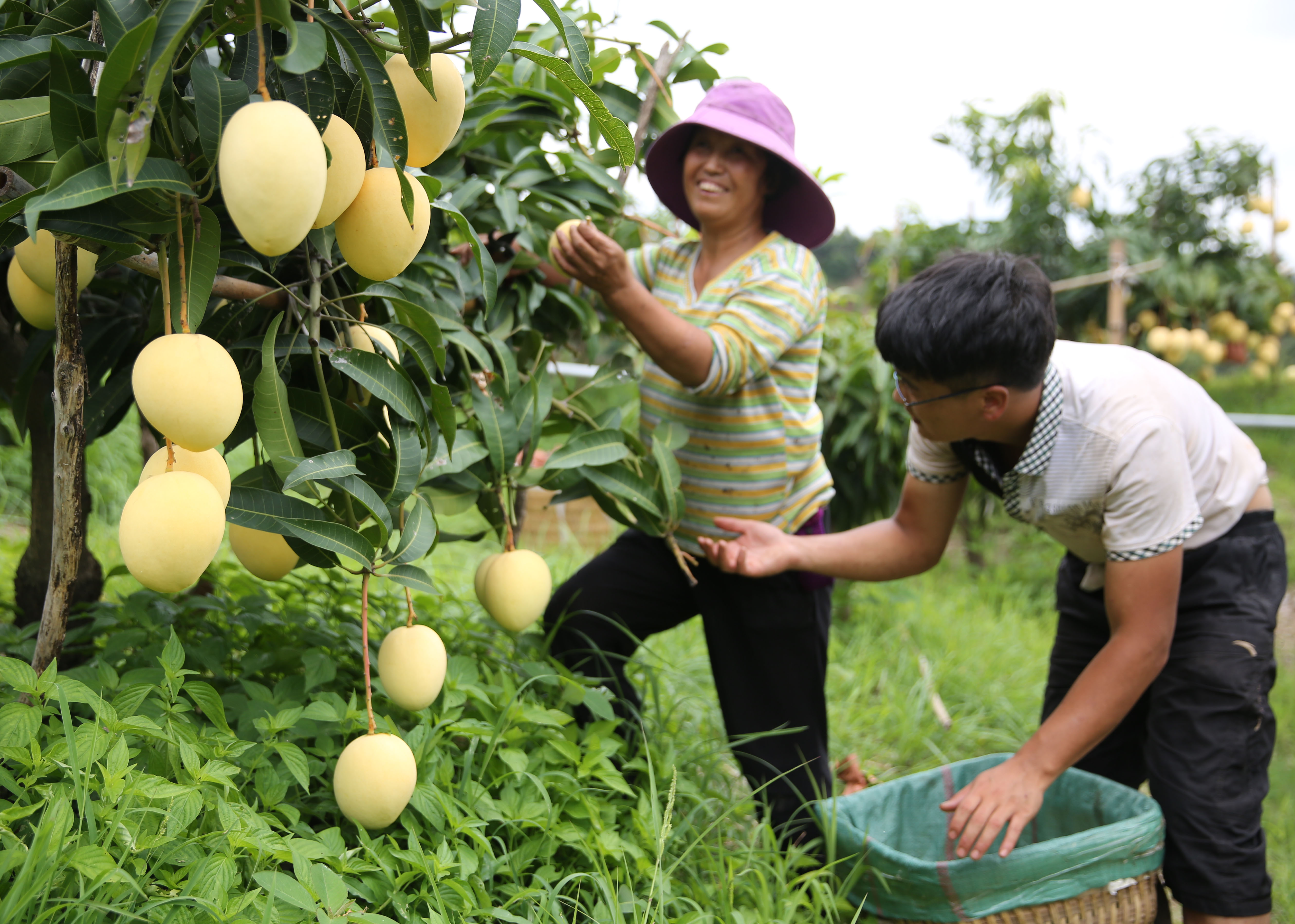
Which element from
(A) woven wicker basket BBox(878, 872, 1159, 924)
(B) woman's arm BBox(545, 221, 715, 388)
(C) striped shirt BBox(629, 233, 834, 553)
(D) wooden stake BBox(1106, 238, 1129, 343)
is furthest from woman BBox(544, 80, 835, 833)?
(D) wooden stake BBox(1106, 238, 1129, 343)

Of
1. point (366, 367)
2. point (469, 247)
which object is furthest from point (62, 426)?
point (469, 247)

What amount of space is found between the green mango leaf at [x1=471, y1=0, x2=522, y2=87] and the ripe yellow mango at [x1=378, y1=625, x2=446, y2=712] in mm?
543

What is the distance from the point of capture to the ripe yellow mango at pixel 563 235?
1.32 metres

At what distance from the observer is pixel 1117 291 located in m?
4.20

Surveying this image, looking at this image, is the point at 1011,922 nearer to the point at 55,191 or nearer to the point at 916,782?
the point at 916,782

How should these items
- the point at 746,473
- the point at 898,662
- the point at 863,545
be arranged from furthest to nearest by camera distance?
the point at 898,662
the point at 863,545
the point at 746,473

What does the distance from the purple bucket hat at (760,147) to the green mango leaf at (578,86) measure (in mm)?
733

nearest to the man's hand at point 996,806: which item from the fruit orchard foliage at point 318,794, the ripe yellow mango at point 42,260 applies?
the fruit orchard foliage at point 318,794

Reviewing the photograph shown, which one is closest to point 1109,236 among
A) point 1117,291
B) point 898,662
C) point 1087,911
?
point 1117,291

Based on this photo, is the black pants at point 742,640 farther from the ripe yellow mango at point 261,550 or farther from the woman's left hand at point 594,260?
the ripe yellow mango at point 261,550

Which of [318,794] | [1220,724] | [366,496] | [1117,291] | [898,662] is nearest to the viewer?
[366,496]

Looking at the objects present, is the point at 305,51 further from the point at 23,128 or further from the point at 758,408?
the point at 758,408

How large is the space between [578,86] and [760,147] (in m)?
0.87

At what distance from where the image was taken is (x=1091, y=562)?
1.62m
